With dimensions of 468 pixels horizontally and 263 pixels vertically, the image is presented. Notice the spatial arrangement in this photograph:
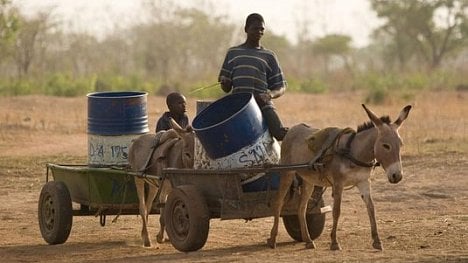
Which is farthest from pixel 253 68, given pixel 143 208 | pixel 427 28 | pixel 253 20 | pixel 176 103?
pixel 427 28

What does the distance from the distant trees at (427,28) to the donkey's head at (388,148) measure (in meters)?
42.7

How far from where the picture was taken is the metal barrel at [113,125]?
35.2 ft

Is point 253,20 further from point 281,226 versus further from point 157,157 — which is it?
point 281,226

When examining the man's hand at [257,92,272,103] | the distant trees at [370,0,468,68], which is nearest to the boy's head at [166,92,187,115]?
the man's hand at [257,92,272,103]

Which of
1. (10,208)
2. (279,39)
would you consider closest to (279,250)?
(10,208)

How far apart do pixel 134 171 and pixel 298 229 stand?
163 centimetres

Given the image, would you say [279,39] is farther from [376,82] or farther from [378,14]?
[376,82]

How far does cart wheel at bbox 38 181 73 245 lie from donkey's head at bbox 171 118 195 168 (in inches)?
52.0

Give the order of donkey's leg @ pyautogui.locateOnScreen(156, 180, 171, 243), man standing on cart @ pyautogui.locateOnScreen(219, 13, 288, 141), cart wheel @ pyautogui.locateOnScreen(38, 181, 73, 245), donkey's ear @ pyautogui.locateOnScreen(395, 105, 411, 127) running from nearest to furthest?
donkey's ear @ pyautogui.locateOnScreen(395, 105, 411, 127) < man standing on cart @ pyautogui.locateOnScreen(219, 13, 288, 141) < donkey's leg @ pyautogui.locateOnScreen(156, 180, 171, 243) < cart wheel @ pyautogui.locateOnScreen(38, 181, 73, 245)

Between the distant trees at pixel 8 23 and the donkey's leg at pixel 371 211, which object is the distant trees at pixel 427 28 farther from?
the donkey's leg at pixel 371 211

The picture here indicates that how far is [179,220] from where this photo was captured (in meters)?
9.62

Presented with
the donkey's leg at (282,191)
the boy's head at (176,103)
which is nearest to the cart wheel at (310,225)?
the donkey's leg at (282,191)

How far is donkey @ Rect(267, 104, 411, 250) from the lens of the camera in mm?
9062

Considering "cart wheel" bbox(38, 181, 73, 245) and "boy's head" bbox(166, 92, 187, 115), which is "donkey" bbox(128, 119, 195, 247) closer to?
"boy's head" bbox(166, 92, 187, 115)
